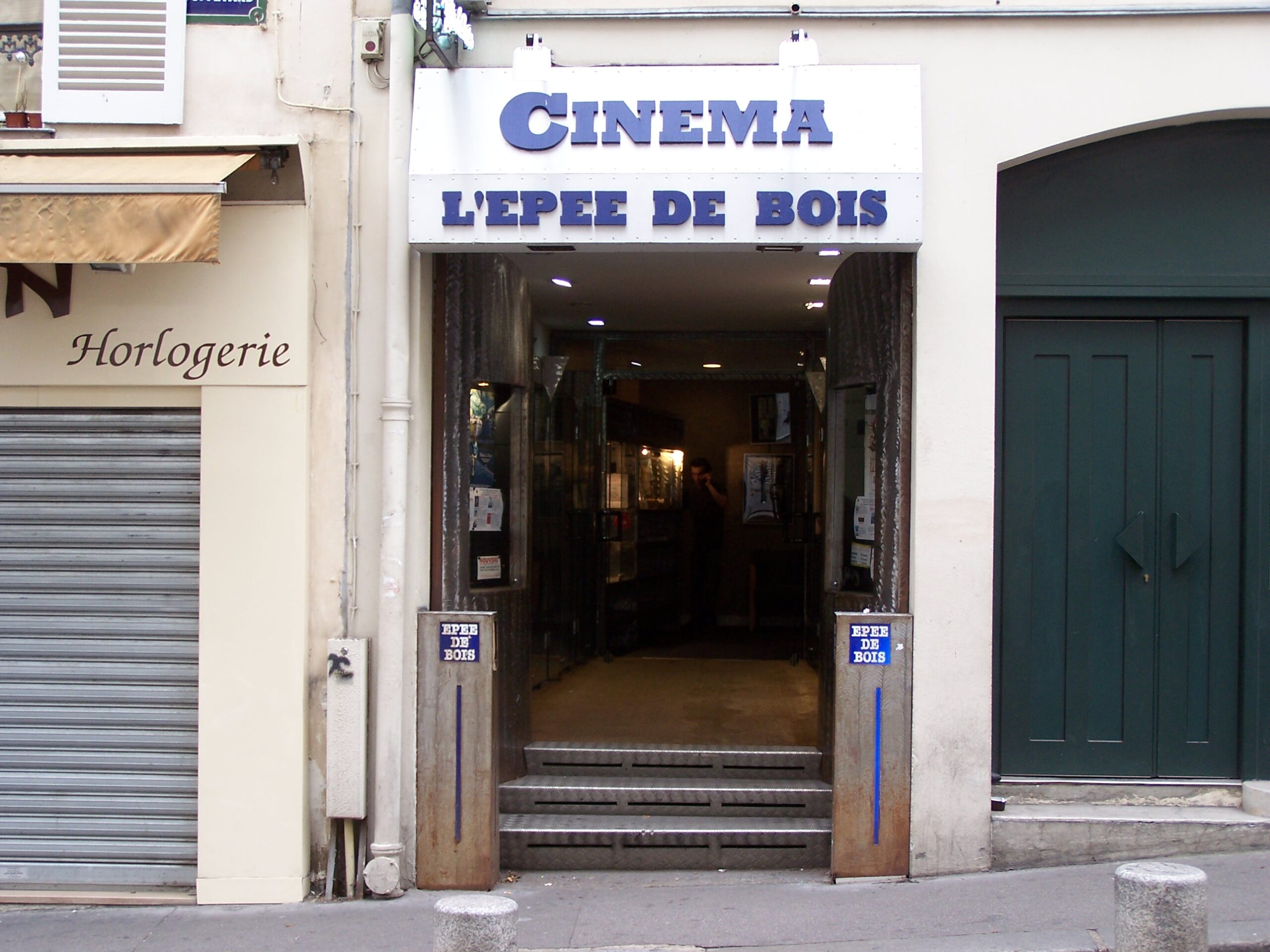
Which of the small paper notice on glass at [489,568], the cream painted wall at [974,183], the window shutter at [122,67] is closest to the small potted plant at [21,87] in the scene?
the window shutter at [122,67]

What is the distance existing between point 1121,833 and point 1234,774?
88 cm

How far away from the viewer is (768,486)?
11.9 meters

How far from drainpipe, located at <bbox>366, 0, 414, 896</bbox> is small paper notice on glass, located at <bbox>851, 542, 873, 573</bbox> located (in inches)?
101

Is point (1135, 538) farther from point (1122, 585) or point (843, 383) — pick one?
point (843, 383)

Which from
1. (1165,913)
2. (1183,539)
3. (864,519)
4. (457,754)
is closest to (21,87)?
(457,754)

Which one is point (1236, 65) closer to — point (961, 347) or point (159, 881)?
point (961, 347)

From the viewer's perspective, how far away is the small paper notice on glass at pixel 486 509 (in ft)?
20.2

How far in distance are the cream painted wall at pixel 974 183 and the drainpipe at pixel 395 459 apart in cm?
252

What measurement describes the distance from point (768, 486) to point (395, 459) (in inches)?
271

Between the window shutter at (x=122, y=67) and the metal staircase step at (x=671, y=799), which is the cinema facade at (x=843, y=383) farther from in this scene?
the window shutter at (x=122, y=67)

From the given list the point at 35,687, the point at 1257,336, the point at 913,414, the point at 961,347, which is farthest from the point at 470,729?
the point at 1257,336

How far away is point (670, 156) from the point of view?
17.7 feet

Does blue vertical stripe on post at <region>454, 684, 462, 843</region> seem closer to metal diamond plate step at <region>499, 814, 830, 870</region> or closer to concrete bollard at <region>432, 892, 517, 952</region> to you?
metal diamond plate step at <region>499, 814, 830, 870</region>

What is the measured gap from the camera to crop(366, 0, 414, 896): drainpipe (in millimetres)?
5523
